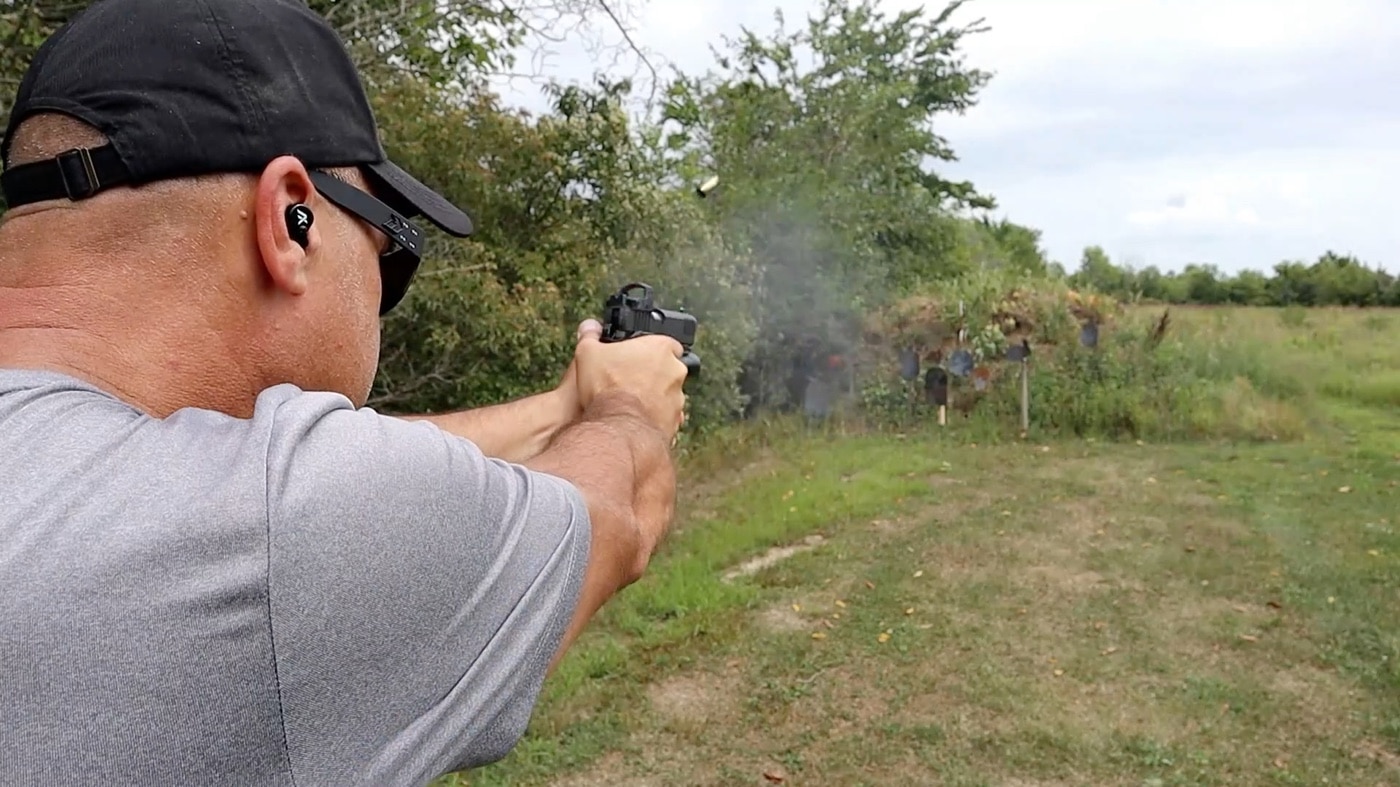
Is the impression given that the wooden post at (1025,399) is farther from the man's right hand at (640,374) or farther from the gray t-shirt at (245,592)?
the gray t-shirt at (245,592)

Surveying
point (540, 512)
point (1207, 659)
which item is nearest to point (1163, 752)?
point (1207, 659)

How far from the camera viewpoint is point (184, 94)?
3.29 ft

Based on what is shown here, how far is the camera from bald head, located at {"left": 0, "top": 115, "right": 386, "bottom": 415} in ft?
3.17

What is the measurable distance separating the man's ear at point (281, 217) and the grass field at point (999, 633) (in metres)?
3.21

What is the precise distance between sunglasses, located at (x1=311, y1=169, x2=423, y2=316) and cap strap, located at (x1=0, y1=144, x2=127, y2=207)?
18cm

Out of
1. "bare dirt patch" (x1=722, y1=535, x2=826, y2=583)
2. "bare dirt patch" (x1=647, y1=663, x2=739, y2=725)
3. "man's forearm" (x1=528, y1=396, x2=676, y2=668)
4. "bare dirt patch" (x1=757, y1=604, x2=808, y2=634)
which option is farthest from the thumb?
"bare dirt patch" (x1=722, y1=535, x2=826, y2=583)

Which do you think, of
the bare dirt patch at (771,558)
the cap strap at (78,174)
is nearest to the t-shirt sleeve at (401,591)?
the cap strap at (78,174)

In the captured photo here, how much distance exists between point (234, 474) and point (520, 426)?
0.95 meters

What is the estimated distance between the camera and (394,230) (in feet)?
4.04

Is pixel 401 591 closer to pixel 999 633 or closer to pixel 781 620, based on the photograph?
pixel 781 620

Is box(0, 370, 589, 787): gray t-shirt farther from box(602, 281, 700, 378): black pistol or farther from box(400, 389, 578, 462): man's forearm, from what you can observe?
box(602, 281, 700, 378): black pistol

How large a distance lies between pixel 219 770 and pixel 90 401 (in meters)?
0.33

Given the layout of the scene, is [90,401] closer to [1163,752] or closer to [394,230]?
[394,230]

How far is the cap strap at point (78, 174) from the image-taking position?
98 cm
